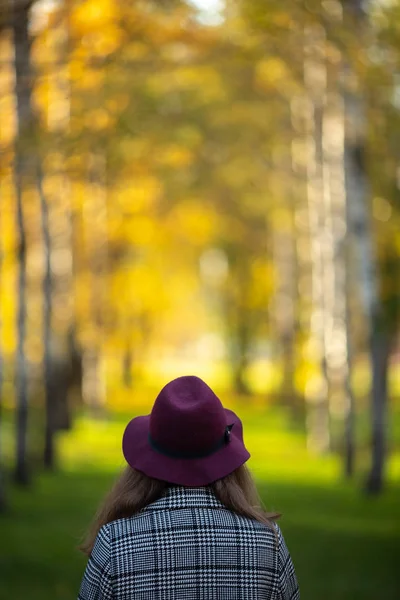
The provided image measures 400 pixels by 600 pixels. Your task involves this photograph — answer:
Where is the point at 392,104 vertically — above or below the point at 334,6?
below

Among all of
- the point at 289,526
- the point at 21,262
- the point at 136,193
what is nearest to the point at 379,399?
the point at 289,526

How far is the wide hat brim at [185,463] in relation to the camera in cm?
285

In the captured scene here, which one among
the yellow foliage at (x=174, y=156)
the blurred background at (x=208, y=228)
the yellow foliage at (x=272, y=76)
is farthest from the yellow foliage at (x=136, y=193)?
the yellow foliage at (x=272, y=76)

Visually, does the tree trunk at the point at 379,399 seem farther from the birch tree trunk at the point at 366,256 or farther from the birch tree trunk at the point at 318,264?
the birch tree trunk at the point at 318,264

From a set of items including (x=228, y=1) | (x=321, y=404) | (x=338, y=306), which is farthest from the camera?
(x=321, y=404)

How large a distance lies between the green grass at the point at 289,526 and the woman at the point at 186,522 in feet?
7.48

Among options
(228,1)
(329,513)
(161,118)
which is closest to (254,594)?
(228,1)

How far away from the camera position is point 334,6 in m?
12.5

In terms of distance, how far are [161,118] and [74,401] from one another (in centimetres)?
1726

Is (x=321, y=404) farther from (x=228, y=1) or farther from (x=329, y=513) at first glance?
(x=228, y=1)

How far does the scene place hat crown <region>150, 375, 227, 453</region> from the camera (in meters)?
2.88

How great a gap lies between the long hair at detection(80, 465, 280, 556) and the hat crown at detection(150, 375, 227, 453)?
11 centimetres

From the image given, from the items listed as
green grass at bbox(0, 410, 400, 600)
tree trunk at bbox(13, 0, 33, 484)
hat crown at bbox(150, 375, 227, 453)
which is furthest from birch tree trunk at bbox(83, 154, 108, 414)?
hat crown at bbox(150, 375, 227, 453)

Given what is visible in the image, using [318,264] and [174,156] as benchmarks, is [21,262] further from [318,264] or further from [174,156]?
[318,264]
